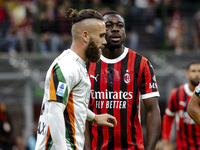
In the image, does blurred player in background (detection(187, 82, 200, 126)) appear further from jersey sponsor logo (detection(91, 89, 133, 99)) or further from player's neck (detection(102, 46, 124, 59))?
player's neck (detection(102, 46, 124, 59))

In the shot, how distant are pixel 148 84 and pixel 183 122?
2.58 meters

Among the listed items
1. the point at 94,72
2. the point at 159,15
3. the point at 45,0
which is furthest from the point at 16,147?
the point at 94,72

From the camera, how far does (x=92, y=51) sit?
448 centimetres

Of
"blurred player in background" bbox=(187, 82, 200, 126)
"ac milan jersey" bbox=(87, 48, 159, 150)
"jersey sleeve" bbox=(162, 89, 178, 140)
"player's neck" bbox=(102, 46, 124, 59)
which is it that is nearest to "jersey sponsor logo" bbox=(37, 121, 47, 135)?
"ac milan jersey" bbox=(87, 48, 159, 150)

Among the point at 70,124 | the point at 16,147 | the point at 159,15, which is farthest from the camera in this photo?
the point at 159,15

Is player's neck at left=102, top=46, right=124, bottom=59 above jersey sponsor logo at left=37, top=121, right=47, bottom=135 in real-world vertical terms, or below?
above

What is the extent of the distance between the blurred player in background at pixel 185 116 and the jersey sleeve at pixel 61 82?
3995 millimetres

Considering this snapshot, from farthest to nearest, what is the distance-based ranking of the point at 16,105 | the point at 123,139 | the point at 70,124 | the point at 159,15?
the point at 16,105 → the point at 159,15 → the point at 123,139 → the point at 70,124

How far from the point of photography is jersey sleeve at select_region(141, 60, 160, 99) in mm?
5549

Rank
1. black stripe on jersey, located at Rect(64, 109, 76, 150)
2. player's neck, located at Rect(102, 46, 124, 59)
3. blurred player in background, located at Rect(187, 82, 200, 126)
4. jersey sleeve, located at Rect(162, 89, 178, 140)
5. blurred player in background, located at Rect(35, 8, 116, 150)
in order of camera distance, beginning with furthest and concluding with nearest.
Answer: jersey sleeve, located at Rect(162, 89, 178, 140) → player's neck, located at Rect(102, 46, 124, 59) → blurred player in background, located at Rect(187, 82, 200, 126) → black stripe on jersey, located at Rect(64, 109, 76, 150) → blurred player in background, located at Rect(35, 8, 116, 150)

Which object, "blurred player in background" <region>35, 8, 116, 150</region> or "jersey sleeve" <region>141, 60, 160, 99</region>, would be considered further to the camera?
"jersey sleeve" <region>141, 60, 160, 99</region>

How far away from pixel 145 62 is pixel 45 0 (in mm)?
10902

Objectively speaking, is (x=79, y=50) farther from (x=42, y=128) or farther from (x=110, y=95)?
(x=110, y=95)

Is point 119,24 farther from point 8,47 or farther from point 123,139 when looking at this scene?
point 8,47
